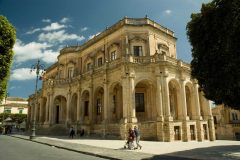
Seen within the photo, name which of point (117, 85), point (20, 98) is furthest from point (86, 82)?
point (20, 98)

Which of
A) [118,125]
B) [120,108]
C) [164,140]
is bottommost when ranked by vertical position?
[164,140]

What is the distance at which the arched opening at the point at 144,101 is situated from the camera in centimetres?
2545

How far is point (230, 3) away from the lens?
1013 cm

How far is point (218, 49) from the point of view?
11109 mm

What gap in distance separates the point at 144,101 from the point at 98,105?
710 centimetres

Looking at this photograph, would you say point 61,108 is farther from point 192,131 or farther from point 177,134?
point 192,131

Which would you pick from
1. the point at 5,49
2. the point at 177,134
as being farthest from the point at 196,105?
the point at 5,49

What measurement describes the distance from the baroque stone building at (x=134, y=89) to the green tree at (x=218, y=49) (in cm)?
1025

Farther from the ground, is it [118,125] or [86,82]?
[86,82]

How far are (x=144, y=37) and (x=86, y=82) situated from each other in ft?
31.6

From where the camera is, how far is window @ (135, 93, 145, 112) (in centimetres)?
2595

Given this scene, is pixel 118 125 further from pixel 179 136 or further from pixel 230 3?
pixel 230 3

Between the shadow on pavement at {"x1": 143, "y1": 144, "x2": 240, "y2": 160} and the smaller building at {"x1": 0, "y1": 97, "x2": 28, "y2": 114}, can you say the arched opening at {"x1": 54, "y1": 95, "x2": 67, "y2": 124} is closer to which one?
the shadow on pavement at {"x1": 143, "y1": 144, "x2": 240, "y2": 160}

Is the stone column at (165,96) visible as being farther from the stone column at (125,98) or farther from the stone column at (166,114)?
the stone column at (125,98)
